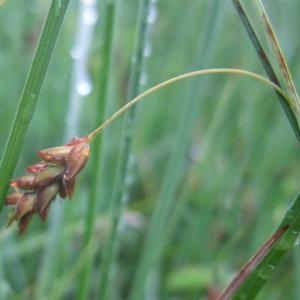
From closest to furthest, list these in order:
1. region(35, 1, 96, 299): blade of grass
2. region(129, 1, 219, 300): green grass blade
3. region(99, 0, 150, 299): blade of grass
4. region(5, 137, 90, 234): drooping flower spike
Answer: region(5, 137, 90, 234): drooping flower spike < region(99, 0, 150, 299): blade of grass < region(129, 1, 219, 300): green grass blade < region(35, 1, 96, 299): blade of grass

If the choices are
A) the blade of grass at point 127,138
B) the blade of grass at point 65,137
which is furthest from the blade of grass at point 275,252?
the blade of grass at point 65,137

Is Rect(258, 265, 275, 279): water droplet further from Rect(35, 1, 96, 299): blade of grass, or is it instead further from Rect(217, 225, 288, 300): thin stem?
Rect(35, 1, 96, 299): blade of grass

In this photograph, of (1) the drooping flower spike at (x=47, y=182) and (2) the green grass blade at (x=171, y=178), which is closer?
(1) the drooping flower spike at (x=47, y=182)

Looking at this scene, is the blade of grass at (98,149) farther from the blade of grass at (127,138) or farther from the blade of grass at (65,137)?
the blade of grass at (65,137)

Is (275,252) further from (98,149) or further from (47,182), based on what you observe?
(98,149)

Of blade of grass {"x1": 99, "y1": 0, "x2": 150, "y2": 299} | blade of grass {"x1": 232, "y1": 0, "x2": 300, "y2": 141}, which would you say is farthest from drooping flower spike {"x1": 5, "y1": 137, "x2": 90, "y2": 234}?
blade of grass {"x1": 99, "y1": 0, "x2": 150, "y2": 299}

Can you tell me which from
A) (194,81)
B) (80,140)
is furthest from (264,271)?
(194,81)
